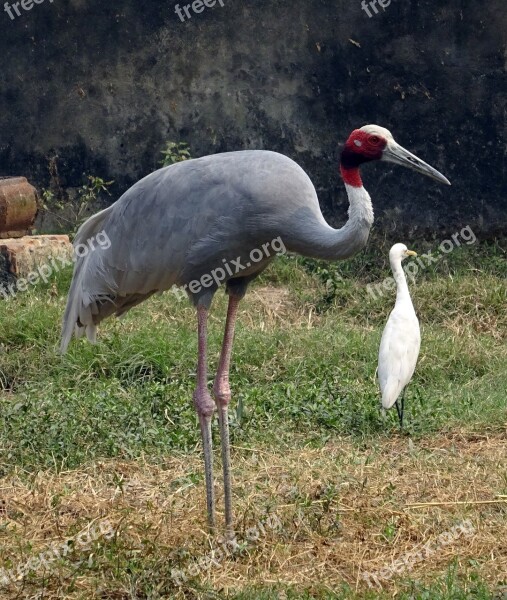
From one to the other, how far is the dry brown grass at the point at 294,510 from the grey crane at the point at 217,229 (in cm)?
25

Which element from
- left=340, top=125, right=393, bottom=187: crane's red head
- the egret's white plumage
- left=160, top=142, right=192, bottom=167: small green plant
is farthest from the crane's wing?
left=160, top=142, right=192, bottom=167: small green plant

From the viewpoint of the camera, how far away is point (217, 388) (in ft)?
15.4

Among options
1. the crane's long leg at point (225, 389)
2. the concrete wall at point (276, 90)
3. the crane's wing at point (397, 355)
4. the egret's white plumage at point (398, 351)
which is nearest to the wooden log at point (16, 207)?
the concrete wall at point (276, 90)

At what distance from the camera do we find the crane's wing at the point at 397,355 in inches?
211

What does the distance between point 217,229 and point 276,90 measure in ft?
13.4

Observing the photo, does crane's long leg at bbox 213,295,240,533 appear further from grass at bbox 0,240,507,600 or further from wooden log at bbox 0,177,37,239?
wooden log at bbox 0,177,37,239

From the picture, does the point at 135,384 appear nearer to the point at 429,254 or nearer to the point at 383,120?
the point at 429,254

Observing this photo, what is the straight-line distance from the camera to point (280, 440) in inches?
210

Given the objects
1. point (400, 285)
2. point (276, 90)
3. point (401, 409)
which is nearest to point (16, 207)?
point (276, 90)

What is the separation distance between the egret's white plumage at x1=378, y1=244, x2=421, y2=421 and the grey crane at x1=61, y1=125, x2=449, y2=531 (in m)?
0.98

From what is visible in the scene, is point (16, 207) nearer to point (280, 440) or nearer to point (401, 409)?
point (280, 440)

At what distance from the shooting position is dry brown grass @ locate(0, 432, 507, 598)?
3967 millimetres

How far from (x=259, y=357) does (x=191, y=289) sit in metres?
1.78

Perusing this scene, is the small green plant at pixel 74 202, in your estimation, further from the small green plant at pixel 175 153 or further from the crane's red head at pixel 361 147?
the crane's red head at pixel 361 147
